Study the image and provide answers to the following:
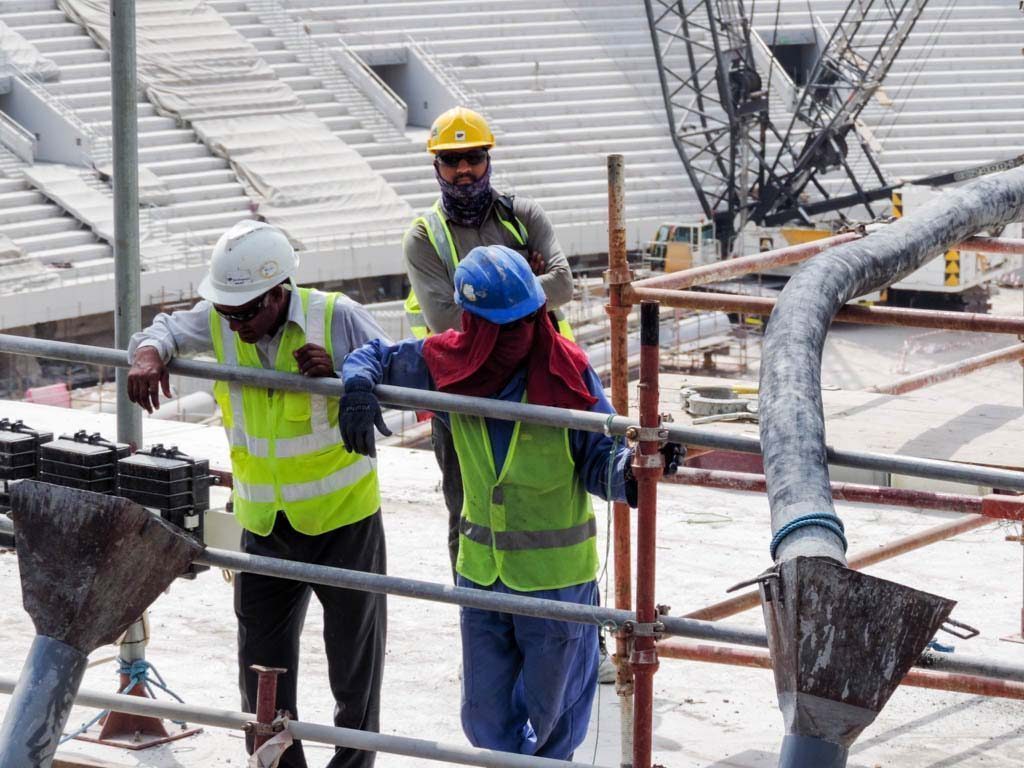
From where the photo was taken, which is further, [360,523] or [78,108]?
[78,108]

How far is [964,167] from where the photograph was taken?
27609 mm

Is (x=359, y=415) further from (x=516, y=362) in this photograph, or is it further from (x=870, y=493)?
(x=870, y=493)

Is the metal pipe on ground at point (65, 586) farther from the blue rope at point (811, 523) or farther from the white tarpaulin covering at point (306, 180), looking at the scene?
the white tarpaulin covering at point (306, 180)

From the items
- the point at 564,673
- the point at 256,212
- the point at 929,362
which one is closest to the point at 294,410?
the point at 564,673

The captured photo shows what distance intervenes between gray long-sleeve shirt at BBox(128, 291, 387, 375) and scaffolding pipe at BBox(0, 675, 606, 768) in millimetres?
856

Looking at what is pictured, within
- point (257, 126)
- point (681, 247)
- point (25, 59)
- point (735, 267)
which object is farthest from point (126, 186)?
point (257, 126)

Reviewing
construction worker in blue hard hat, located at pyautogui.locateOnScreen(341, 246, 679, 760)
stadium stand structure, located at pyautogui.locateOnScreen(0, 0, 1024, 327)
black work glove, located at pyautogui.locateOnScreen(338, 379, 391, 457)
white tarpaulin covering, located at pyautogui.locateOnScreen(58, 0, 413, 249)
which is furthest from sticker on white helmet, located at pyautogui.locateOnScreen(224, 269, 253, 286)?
white tarpaulin covering, located at pyautogui.locateOnScreen(58, 0, 413, 249)

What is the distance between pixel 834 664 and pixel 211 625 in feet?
12.9

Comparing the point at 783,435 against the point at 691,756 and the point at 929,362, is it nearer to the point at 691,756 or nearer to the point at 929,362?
the point at 691,756

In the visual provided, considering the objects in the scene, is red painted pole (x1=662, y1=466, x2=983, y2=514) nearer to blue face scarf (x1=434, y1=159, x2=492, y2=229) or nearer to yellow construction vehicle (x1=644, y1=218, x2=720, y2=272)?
blue face scarf (x1=434, y1=159, x2=492, y2=229)

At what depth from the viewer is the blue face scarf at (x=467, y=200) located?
4.66 metres

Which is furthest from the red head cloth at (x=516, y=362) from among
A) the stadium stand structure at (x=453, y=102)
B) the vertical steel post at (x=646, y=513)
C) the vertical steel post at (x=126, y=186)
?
the stadium stand structure at (x=453, y=102)

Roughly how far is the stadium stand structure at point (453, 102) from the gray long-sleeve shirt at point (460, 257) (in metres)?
16.4

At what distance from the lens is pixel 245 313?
3.88 m
